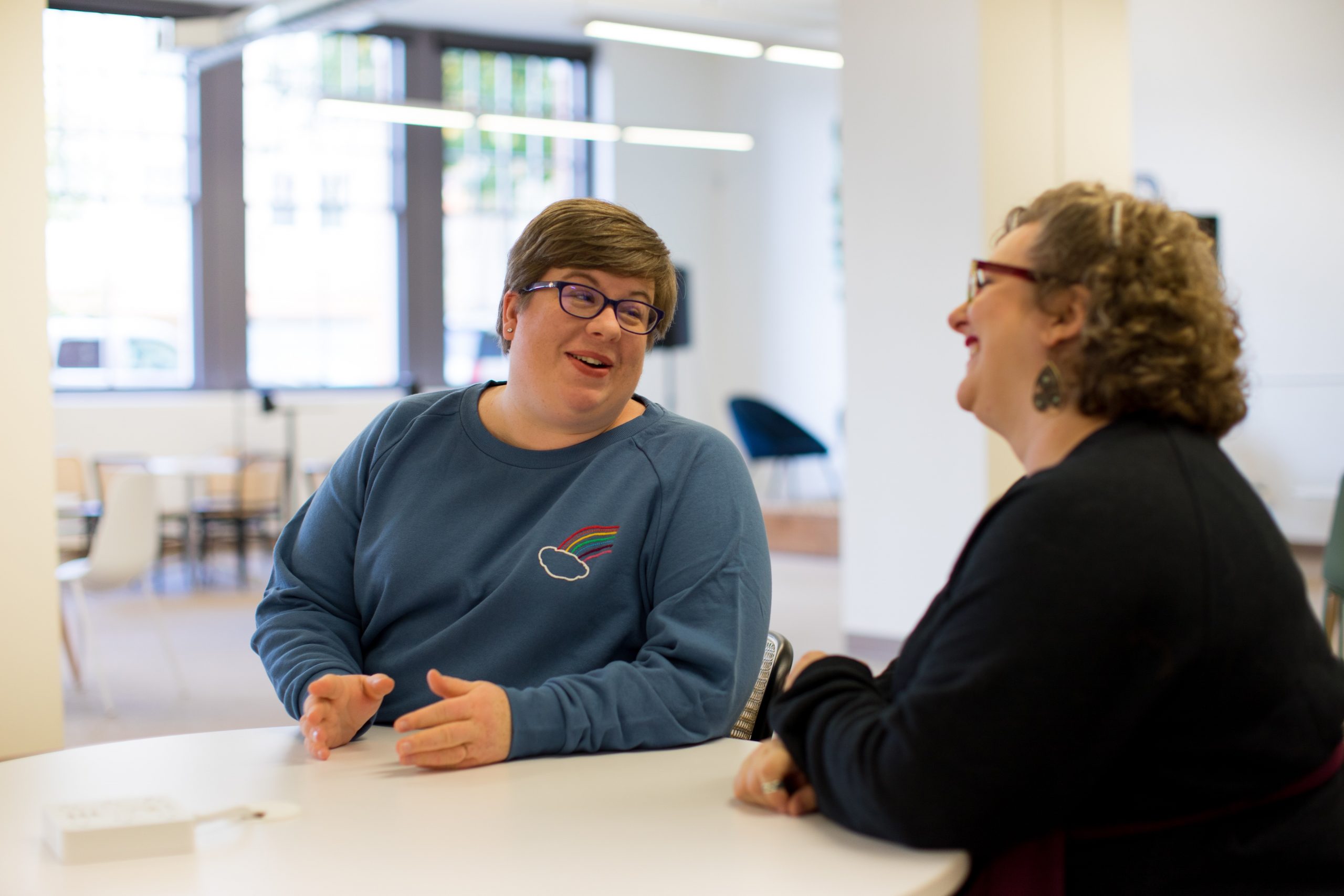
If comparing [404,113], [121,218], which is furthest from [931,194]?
[121,218]

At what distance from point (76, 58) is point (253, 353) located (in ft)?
9.07

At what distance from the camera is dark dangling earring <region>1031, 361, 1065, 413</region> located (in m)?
1.13

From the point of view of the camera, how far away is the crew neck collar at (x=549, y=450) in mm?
1682

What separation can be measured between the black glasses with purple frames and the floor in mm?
2252

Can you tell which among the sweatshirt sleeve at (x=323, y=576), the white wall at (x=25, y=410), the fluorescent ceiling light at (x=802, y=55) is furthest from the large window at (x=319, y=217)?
the sweatshirt sleeve at (x=323, y=576)

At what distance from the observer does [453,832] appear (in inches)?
43.6

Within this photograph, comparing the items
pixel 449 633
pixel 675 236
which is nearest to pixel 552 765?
pixel 449 633

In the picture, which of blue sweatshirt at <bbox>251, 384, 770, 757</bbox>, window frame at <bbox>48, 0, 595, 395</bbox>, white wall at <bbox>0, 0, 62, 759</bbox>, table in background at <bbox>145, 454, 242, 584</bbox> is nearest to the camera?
blue sweatshirt at <bbox>251, 384, 770, 757</bbox>

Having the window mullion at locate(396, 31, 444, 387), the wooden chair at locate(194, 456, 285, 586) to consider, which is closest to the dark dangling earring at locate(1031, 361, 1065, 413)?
the wooden chair at locate(194, 456, 285, 586)

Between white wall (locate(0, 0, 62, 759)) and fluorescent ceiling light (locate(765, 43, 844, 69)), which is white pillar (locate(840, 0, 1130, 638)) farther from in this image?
white wall (locate(0, 0, 62, 759))

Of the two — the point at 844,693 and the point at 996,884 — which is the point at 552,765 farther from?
the point at 996,884

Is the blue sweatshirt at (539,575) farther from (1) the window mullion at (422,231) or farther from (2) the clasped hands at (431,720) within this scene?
(1) the window mullion at (422,231)

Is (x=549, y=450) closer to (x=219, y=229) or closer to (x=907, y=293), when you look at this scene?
(x=907, y=293)

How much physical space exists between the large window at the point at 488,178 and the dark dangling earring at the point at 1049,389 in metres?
10.7
